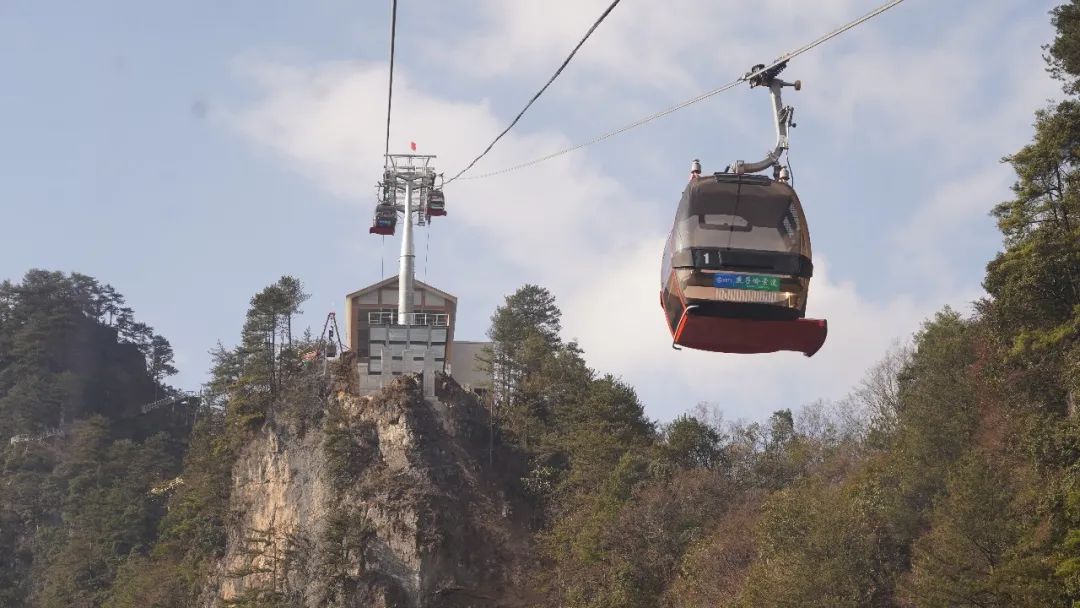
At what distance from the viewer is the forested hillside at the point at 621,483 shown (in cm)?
3800

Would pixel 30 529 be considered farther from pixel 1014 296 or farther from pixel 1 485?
pixel 1014 296

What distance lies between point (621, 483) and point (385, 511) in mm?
8854

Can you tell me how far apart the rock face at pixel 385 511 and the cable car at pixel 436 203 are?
27.7ft

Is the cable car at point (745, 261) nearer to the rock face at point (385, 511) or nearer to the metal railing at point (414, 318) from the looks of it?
the rock face at point (385, 511)

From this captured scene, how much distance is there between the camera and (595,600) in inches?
1838

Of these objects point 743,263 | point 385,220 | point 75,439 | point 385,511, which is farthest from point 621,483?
point 75,439

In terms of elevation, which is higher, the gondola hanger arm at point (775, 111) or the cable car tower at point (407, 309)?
the cable car tower at point (407, 309)

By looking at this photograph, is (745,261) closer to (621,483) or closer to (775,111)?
(775,111)

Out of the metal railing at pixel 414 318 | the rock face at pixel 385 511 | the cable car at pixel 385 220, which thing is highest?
the cable car at pixel 385 220

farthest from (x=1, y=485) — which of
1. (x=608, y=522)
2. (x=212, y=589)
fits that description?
(x=608, y=522)

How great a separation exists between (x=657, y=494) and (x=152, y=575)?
27565 mm

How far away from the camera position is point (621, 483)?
50.0 m

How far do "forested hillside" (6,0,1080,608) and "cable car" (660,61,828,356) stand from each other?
1430 centimetres

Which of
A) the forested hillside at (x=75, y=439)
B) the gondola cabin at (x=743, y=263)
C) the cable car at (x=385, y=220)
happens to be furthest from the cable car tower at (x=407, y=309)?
the gondola cabin at (x=743, y=263)
